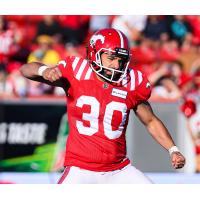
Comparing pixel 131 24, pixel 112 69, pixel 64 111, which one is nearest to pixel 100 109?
pixel 112 69

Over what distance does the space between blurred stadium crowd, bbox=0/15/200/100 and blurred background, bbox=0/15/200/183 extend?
0.01 meters

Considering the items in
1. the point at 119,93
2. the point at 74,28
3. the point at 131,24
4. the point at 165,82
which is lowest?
the point at 165,82

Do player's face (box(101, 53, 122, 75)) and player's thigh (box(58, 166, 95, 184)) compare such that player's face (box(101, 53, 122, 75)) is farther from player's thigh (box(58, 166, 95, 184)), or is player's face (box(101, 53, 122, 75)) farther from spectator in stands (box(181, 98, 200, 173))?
spectator in stands (box(181, 98, 200, 173))

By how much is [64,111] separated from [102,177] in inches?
131

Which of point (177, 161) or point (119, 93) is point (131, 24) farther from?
point (177, 161)

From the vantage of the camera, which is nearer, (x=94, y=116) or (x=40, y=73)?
(x=40, y=73)

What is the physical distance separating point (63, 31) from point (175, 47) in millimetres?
1384

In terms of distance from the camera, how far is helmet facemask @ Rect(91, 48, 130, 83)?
14.0 ft

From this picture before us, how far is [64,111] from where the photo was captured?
24.8 ft

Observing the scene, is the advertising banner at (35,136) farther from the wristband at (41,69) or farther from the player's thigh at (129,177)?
the wristband at (41,69)

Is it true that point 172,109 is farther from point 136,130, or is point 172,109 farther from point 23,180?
point 23,180

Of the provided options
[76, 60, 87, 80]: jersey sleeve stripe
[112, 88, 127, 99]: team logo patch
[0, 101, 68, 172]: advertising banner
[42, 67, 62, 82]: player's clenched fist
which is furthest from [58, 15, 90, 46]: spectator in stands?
[42, 67, 62, 82]: player's clenched fist

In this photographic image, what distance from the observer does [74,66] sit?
170 inches
